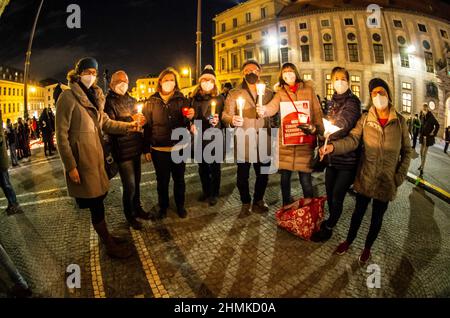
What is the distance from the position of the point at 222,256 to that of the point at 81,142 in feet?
7.87

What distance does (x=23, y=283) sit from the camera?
307 cm

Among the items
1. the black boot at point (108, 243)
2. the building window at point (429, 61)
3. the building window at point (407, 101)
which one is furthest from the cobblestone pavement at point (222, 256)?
the building window at point (429, 61)

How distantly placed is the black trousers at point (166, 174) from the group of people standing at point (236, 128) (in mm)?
18

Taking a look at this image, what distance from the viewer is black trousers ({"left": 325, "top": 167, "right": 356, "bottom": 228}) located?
3906mm

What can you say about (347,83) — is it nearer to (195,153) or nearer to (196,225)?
(195,153)

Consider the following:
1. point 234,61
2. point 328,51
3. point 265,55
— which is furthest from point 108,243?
point 234,61

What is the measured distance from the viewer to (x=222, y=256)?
374cm

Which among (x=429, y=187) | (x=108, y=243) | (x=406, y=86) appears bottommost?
(x=429, y=187)

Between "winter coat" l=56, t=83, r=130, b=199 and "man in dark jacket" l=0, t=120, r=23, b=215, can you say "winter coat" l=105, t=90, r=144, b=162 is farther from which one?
"man in dark jacket" l=0, t=120, r=23, b=215

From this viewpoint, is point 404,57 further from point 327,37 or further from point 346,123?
point 346,123

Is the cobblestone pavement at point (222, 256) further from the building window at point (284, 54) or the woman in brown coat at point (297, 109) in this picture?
the building window at point (284, 54)

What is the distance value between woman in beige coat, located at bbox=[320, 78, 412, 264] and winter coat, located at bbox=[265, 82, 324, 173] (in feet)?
2.84

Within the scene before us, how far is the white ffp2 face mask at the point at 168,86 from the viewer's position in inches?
181

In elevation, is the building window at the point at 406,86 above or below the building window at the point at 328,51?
below
